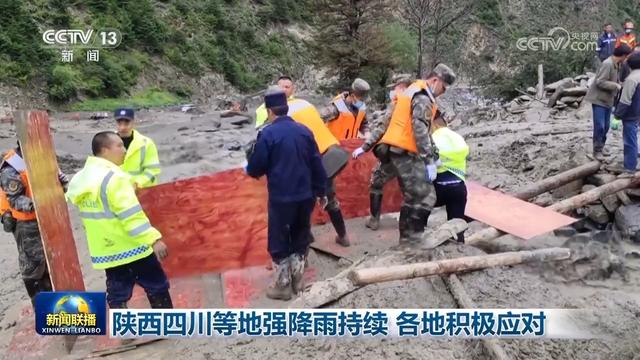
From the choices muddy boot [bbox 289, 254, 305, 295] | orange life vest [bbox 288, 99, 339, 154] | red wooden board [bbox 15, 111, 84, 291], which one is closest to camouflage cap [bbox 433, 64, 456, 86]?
orange life vest [bbox 288, 99, 339, 154]

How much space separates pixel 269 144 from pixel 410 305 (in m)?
1.57

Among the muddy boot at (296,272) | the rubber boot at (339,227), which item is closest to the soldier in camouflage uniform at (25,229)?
the muddy boot at (296,272)

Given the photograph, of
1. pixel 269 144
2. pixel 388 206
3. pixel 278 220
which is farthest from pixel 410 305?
pixel 388 206

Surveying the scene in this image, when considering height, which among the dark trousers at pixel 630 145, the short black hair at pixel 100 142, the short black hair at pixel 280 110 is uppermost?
the short black hair at pixel 280 110

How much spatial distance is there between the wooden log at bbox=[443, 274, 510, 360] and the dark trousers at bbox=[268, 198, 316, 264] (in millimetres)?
1178

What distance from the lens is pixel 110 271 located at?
3828 millimetres

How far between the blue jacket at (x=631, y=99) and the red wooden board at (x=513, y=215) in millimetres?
1536

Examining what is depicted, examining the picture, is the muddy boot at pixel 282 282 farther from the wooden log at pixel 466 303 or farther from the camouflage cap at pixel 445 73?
the camouflage cap at pixel 445 73

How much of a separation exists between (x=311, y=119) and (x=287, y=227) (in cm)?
116

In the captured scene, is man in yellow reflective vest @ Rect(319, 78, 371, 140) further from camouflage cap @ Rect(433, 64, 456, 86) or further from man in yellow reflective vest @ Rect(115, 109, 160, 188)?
man in yellow reflective vest @ Rect(115, 109, 160, 188)

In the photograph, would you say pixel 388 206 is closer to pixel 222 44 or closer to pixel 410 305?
pixel 410 305

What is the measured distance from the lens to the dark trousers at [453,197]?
4832 millimetres

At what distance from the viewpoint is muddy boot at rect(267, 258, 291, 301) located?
4371mm

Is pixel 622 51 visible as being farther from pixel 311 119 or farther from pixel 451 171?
pixel 311 119
